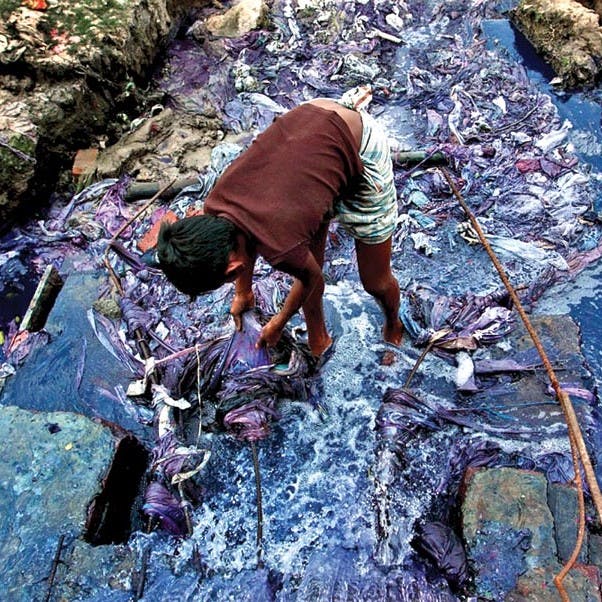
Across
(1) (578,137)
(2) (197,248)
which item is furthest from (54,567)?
(1) (578,137)

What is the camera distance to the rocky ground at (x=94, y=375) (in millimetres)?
2404

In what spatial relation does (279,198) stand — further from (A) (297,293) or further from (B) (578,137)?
(B) (578,137)

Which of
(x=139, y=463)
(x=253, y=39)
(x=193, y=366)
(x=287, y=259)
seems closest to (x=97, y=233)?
(x=193, y=366)

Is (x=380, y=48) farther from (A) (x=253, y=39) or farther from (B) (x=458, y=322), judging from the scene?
(B) (x=458, y=322)

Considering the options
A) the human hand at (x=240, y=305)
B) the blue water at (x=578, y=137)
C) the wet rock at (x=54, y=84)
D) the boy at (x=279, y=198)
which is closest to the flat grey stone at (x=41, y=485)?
the human hand at (x=240, y=305)

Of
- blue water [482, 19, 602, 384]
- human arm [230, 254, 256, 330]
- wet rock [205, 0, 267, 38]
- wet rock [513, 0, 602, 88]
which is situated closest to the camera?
human arm [230, 254, 256, 330]

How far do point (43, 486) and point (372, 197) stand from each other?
85.4 inches

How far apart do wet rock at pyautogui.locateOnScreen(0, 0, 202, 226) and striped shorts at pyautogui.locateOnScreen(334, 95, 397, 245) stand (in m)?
3.45

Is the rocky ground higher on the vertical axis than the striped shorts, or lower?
lower

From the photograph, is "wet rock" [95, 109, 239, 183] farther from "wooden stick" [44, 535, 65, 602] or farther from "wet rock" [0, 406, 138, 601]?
"wooden stick" [44, 535, 65, 602]

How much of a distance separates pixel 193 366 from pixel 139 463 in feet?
2.11

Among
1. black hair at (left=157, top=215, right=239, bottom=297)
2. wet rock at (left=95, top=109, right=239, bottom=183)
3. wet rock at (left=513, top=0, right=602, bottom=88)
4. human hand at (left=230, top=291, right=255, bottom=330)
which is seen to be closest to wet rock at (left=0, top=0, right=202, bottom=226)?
wet rock at (left=95, top=109, right=239, bottom=183)

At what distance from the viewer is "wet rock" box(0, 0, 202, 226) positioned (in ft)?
15.3

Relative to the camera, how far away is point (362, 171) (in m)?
2.36
